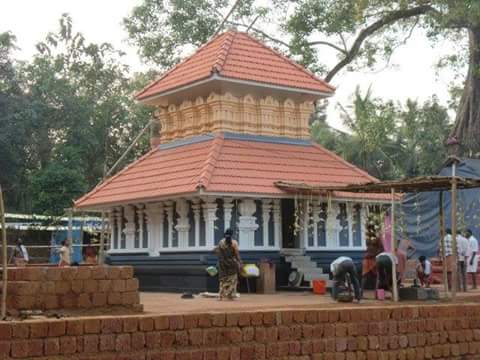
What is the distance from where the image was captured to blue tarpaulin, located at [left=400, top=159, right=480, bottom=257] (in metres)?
20.5

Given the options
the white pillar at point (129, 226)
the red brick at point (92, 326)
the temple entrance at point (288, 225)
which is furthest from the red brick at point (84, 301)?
A: the white pillar at point (129, 226)

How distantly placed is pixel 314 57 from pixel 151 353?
696 inches

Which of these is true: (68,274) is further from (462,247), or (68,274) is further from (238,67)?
(462,247)

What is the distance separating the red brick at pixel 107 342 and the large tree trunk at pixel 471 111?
17972 millimetres

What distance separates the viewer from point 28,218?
29.3 metres

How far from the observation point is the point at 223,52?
1750 cm

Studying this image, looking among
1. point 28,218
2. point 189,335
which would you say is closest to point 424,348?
point 189,335

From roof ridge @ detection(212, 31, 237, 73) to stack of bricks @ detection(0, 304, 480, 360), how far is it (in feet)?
26.7

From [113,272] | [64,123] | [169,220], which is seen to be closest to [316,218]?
[169,220]

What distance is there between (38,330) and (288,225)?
10119 mm

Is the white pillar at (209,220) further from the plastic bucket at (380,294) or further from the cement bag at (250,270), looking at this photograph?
the plastic bucket at (380,294)

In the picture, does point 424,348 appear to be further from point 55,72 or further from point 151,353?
point 55,72

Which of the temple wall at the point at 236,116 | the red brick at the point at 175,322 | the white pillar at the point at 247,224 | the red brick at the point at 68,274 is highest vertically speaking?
the temple wall at the point at 236,116

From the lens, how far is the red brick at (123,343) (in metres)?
7.38
